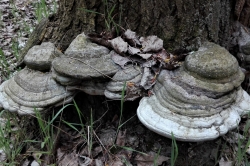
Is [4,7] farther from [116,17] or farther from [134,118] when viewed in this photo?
[134,118]

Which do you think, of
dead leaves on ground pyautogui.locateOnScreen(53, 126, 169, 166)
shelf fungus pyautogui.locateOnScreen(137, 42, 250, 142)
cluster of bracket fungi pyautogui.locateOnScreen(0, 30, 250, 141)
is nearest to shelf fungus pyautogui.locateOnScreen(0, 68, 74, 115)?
cluster of bracket fungi pyautogui.locateOnScreen(0, 30, 250, 141)

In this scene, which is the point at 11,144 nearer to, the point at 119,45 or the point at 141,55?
the point at 119,45

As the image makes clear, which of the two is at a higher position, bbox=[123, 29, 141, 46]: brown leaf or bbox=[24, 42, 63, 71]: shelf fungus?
bbox=[123, 29, 141, 46]: brown leaf

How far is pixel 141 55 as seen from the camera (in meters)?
2.35

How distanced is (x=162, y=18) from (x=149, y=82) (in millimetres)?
675

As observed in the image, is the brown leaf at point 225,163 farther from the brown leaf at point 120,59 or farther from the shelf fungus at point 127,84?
the brown leaf at point 120,59

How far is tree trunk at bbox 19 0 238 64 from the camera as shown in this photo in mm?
2496

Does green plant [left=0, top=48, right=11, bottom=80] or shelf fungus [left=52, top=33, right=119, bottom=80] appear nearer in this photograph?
shelf fungus [left=52, top=33, right=119, bottom=80]

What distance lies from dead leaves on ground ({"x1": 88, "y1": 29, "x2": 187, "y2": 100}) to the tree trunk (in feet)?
0.41

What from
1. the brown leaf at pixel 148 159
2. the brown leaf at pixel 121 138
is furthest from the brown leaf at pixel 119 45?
the brown leaf at pixel 148 159

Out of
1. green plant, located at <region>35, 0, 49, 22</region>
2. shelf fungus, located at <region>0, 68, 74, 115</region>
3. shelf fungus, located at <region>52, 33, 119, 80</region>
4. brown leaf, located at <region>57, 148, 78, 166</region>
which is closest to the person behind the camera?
shelf fungus, located at <region>52, 33, 119, 80</region>

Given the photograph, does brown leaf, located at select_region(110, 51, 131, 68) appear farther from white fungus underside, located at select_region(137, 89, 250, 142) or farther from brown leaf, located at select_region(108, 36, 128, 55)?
white fungus underside, located at select_region(137, 89, 250, 142)

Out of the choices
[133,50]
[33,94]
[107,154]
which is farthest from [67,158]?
[133,50]

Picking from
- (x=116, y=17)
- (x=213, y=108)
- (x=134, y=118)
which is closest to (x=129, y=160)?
(x=134, y=118)
